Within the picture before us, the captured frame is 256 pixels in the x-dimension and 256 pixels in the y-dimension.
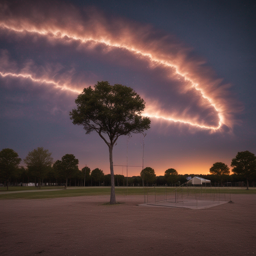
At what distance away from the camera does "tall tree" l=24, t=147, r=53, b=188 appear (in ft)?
261

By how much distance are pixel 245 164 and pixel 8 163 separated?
84167 millimetres

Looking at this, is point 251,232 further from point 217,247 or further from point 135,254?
point 135,254

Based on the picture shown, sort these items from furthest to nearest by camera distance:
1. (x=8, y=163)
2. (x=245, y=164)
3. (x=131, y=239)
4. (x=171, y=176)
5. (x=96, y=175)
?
1. (x=96, y=175)
2. (x=171, y=176)
3. (x=245, y=164)
4. (x=8, y=163)
5. (x=131, y=239)

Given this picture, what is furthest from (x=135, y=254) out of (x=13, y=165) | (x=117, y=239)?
(x=13, y=165)

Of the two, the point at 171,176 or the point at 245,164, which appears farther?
the point at 171,176

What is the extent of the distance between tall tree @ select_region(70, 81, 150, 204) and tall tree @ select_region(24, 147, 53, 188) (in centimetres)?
6196

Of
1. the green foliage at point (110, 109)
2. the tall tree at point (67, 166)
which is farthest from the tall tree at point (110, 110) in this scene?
the tall tree at point (67, 166)

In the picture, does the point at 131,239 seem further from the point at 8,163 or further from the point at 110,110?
the point at 8,163

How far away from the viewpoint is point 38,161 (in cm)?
8012

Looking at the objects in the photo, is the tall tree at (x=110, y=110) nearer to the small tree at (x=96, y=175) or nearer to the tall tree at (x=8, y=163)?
the tall tree at (x=8, y=163)

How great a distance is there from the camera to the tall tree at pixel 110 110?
2488 cm

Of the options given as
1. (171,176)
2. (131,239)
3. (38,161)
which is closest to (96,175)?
(171,176)

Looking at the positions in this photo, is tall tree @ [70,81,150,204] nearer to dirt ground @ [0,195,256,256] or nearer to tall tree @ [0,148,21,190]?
dirt ground @ [0,195,256,256]

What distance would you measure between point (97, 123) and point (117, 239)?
60.5ft
